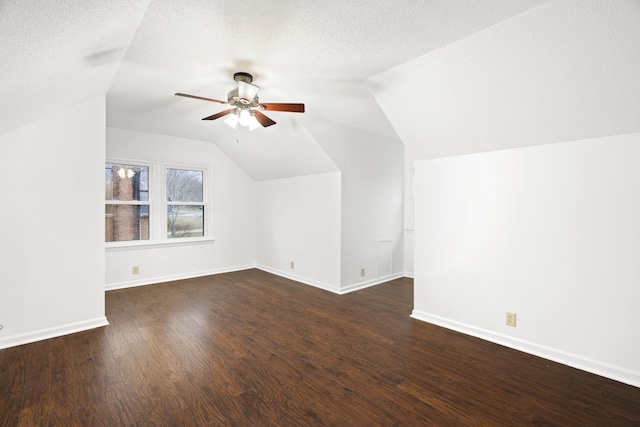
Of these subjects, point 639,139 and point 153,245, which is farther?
point 153,245

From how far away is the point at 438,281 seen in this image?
3.21 m

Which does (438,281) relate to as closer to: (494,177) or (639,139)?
(494,177)

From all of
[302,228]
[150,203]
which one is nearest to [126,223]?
[150,203]

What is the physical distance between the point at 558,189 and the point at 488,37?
Result: 52.9 inches

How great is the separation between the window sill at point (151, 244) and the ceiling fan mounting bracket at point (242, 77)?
11.0ft

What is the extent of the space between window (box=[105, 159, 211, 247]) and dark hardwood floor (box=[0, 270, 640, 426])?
171 cm

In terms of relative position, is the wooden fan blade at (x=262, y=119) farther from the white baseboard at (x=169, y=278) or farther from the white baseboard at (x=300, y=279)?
the white baseboard at (x=169, y=278)

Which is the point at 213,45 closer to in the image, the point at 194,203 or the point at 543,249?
the point at 543,249

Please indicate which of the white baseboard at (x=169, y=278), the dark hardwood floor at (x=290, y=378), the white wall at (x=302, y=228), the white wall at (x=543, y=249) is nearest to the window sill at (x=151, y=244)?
the white baseboard at (x=169, y=278)

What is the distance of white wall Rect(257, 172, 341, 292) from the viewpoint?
175 inches

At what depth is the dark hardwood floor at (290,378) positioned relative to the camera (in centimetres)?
177

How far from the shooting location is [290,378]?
2.17 m

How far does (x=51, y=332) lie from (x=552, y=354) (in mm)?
4442

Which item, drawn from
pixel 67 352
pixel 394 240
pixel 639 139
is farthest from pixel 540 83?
pixel 67 352
